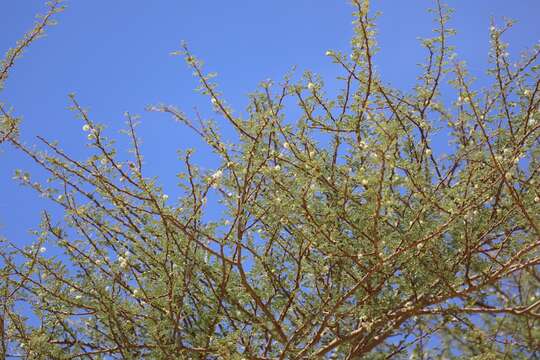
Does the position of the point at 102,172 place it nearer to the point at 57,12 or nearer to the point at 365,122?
the point at 57,12

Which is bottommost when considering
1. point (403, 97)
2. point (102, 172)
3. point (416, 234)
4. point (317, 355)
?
point (317, 355)

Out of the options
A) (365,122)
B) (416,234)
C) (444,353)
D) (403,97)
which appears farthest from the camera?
(444,353)

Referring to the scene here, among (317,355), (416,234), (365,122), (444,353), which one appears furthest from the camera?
(444,353)

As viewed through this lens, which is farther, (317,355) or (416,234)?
(317,355)

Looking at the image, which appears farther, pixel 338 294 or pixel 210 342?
pixel 210 342

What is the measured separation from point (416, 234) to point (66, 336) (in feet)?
7.20

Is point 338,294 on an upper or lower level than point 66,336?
lower

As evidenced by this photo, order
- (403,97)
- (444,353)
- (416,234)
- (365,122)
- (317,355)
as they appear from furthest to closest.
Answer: (444,353) → (403,97) → (365,122) → (317,355) → (416,234)

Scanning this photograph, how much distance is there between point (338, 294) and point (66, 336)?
1725 millimetres

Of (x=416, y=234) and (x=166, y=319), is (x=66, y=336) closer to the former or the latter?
(x=166, y=319)

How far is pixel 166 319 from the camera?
11.1ft

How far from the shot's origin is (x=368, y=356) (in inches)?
174

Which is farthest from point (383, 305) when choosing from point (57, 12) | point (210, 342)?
point (57, 12)

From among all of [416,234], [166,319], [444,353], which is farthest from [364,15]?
[444,353]
